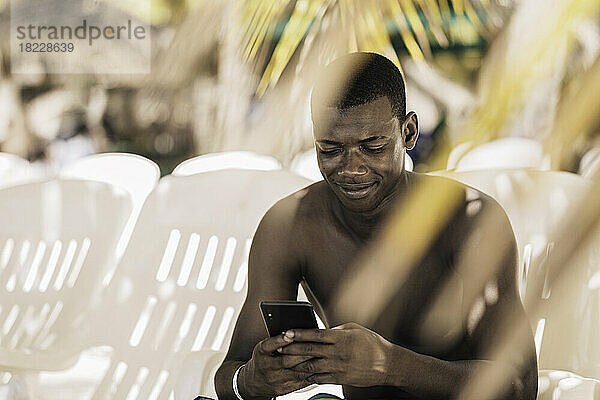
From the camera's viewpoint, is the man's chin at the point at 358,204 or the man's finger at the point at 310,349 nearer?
the man's finger at the point at 310,349

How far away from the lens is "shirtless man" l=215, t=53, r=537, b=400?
1.41m

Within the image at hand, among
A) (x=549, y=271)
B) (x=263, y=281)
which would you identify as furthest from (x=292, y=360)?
(x=549, y=271)

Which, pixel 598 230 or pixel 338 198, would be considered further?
pixel 598 230

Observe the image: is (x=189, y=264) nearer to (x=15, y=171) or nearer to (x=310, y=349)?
(x=15, y=171)

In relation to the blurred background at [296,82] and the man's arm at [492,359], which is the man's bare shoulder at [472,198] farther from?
the blurred background at [296,82]

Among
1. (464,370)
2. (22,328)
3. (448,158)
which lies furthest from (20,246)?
(464,370)

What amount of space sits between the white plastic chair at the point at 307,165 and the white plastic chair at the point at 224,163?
2.9 inches

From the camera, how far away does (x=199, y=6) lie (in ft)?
9.64

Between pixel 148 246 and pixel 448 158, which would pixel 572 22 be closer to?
pixel 448 158

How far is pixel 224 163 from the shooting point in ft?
9.23

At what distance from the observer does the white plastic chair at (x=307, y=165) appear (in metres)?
2.76

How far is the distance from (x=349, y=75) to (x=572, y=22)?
148 centimetres

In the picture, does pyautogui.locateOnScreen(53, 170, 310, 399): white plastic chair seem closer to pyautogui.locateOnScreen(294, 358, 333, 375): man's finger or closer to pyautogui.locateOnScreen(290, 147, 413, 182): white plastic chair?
pyautogui.locateOnScreen(290, 147, 413, 182): white plastic chair

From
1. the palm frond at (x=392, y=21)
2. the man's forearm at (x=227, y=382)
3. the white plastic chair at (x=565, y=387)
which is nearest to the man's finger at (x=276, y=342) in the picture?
the man's forearm at (x=227, y=382)
